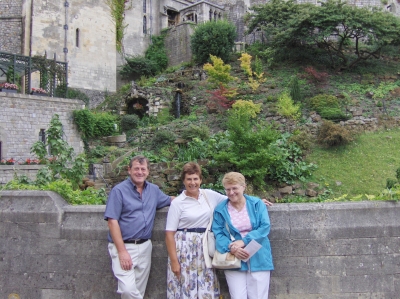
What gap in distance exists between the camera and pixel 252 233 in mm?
3654

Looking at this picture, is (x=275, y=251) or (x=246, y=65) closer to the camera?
(x=275, y=251)

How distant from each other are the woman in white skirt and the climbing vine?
24405 millimetres

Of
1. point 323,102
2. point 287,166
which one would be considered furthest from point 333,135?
point 323,102

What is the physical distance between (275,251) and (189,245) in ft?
3.15

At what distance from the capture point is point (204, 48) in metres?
25.5

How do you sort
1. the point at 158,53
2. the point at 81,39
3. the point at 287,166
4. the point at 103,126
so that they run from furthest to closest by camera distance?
the point at 158,53 → the point at 81,39 → the point at 103,126 → the point at 287,166

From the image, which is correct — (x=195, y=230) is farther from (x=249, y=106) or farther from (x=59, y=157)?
(x=249, y=106)

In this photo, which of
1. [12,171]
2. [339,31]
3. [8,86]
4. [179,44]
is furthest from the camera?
[179,44]

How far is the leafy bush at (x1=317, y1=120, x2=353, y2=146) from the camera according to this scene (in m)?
14.2

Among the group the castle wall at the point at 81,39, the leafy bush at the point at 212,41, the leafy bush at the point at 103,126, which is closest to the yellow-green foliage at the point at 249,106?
the leafy bush at the point at 103,126

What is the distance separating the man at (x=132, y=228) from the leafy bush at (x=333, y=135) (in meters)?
11.4

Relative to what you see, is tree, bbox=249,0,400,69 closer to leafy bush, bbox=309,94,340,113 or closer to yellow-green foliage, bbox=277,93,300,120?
leafy bush, bbox=309,94,340,113

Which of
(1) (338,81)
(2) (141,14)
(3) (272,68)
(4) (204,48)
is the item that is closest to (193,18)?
(2) (141,14)

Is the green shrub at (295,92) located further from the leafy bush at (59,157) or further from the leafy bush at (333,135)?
the leafy bush at (59,157)
